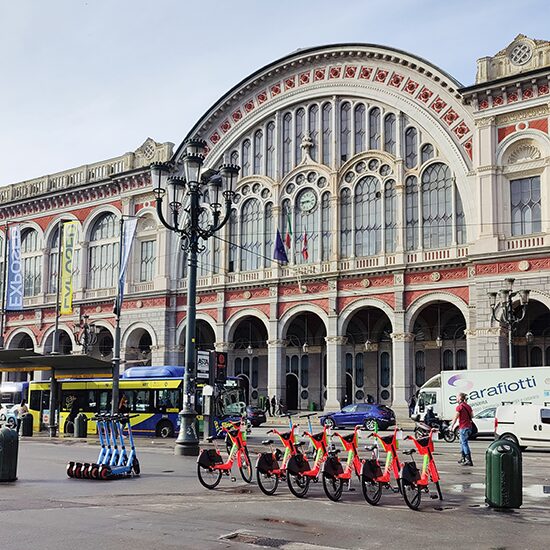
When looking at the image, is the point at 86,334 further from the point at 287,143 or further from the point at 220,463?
the point at 220,463

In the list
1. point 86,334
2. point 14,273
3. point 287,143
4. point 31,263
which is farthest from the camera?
point 31,263

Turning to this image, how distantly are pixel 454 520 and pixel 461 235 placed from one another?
30.4 m

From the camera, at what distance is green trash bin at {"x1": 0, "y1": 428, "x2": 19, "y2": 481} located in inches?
607

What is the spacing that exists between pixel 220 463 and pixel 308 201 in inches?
1275

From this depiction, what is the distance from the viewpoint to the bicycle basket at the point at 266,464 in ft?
44.8

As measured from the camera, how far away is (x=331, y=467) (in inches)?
517

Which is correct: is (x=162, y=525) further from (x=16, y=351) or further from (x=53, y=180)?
(x=53, y=180)

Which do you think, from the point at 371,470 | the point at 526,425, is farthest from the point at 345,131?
the point at 371,470

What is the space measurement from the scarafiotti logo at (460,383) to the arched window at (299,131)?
18.0 m

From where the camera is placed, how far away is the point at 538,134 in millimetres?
37812

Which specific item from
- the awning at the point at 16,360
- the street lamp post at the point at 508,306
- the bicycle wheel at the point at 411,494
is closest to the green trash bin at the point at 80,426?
the awning at the point at 16,360

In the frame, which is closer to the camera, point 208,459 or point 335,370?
point 208,459

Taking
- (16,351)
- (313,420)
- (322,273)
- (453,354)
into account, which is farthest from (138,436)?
(453,354)

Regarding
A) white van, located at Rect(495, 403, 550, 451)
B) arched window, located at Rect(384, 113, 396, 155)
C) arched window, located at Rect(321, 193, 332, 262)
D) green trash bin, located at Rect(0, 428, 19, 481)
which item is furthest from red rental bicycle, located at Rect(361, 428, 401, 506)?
arched window, located at Rect(384, 113, 396, 155)
